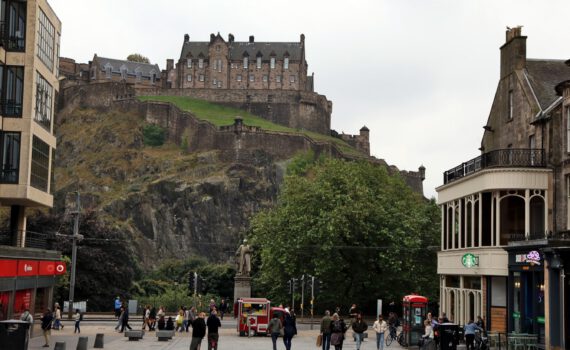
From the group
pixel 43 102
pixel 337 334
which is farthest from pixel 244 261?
pixel 337 334

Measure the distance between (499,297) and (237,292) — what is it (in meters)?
22.0

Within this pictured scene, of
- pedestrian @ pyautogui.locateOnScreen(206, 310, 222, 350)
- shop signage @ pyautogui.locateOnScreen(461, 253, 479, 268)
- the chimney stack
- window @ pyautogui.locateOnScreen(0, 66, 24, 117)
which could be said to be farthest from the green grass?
pedestrian @ pyautogui.locateOnScreen(206, 310, 222, 350)

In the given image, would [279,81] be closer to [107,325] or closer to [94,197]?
[94,197]

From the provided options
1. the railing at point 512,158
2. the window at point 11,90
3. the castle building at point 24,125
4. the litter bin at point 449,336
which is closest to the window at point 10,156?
the castle building at point 24,125

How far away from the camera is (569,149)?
32469 millimetres

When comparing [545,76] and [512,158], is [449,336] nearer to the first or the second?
[512,158]

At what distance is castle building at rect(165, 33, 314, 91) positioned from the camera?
14500cm

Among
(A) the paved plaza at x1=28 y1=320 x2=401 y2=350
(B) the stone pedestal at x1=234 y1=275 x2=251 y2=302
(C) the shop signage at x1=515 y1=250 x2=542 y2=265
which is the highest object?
(C) the shop signage at x1=515 y1=250 x2=542 y2=265

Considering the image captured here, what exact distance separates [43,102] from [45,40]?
9.91ft

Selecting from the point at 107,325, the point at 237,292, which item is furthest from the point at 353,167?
the point at 107,325

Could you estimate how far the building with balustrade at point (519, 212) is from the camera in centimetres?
3077

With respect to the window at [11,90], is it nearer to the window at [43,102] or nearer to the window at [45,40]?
the window at [43,102]

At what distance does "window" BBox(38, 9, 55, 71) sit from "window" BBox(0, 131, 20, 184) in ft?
14.3

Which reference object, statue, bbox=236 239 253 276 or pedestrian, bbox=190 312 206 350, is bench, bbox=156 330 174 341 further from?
statue, bbox=236 239 253 276
